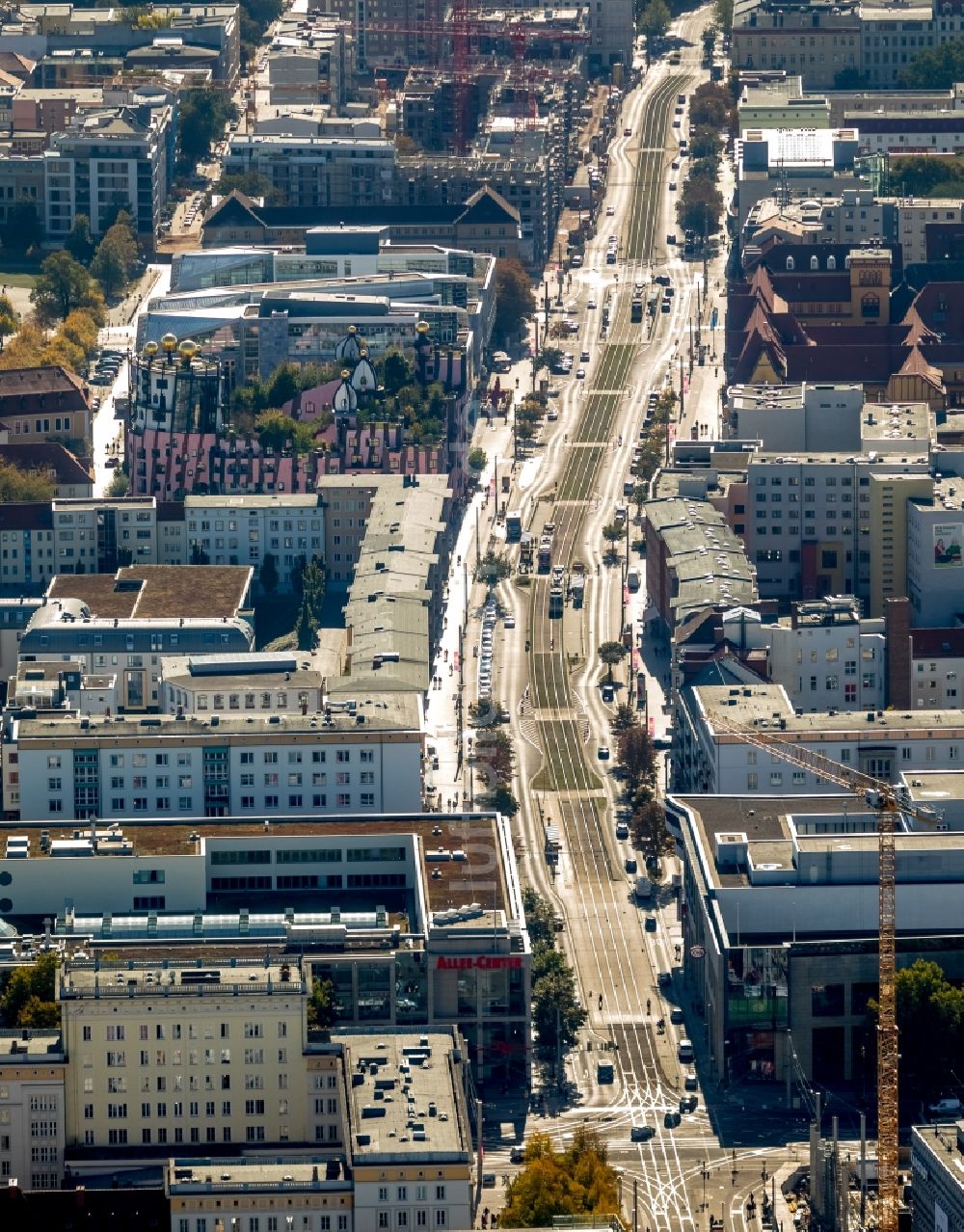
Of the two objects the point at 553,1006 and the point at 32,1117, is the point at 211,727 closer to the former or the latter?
the point at 553,1006

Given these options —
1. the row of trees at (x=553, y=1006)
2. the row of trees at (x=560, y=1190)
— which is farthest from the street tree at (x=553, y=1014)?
the row of trees at (x=560, y=1190)

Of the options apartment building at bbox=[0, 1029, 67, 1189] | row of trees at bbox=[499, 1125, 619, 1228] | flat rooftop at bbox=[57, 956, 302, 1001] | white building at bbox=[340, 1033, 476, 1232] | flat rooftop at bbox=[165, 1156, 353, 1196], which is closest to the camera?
flat rooftop at bbox=[165, 1156, 353, 1196]

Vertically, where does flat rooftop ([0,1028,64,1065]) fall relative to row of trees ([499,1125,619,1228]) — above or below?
above

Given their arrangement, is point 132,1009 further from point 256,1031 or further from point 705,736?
point 705,736

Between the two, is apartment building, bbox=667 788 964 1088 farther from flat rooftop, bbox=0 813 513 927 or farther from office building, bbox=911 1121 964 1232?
office building, bbox=911 1121 964 1232

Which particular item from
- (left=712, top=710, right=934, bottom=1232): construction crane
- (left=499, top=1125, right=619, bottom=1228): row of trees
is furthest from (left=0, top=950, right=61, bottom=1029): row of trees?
(left=712, top=710, right=934, bottom=1232): construction crane

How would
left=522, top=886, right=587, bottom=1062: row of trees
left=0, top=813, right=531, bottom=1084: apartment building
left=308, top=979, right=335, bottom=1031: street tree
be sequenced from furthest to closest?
left=522, top=886, right=587, bottom=1062: row of trees
left=0, top=813, right=531, bottom=1084: apartment building
left=308, top=979, right=335, bottom=1031: street tree

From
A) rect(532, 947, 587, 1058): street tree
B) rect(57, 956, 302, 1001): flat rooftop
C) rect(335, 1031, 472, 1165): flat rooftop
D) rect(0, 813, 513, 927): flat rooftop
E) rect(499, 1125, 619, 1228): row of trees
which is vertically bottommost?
rect(532, 947, 587, 1058): street tree

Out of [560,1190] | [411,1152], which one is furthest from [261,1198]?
[560,1190]
